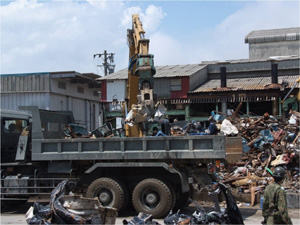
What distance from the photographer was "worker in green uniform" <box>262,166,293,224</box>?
5434 millimetres

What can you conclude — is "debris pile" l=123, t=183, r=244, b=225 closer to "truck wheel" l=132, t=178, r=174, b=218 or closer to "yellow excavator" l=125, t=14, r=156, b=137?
"truck wheel" l=132, t=178, r=174, b=218

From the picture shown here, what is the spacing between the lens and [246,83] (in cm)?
3209

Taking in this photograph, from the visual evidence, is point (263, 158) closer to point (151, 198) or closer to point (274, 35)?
point (151, 198)

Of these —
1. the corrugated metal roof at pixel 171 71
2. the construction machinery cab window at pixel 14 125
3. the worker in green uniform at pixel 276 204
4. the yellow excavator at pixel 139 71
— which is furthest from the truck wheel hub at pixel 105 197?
the corrugated metal roof at pixel 171 71

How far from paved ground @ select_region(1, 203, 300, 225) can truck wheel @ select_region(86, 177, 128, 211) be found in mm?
416

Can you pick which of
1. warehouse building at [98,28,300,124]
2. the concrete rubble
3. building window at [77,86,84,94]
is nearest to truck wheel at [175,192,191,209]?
the concrete rubble

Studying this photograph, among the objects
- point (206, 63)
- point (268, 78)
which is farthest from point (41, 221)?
point (206, 63)

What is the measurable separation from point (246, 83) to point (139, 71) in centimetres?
2209

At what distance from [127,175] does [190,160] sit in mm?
1642

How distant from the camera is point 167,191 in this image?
9.62 meters

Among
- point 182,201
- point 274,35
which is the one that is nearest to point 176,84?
point 274,35

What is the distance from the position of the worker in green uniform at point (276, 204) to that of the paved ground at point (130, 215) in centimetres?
402

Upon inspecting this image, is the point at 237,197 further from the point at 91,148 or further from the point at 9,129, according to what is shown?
the point at 9,129

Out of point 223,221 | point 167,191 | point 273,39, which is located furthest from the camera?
point 273,39
